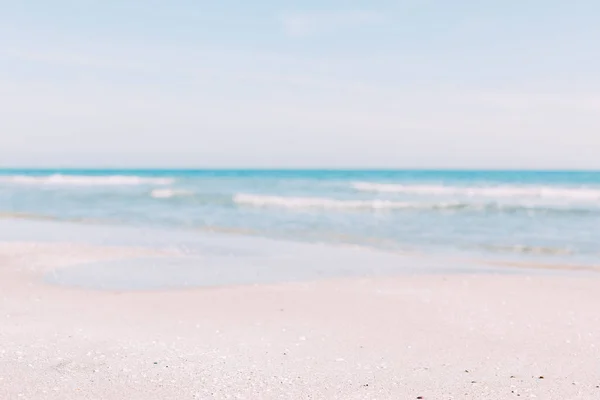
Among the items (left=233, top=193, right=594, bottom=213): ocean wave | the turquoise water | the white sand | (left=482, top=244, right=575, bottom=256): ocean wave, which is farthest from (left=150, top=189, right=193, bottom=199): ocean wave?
the white sand

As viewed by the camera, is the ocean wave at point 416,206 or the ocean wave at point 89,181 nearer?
the ocean wave at point 416,206

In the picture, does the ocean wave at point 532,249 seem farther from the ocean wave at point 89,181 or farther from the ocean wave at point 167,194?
the ocean wave at point 89,181

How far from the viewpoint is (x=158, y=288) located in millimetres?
8547

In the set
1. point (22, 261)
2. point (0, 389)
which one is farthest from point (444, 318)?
point (22, 261)

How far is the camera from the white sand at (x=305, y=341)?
4.38 meters

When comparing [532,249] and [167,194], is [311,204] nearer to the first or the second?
[167,194]

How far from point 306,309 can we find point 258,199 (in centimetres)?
2409

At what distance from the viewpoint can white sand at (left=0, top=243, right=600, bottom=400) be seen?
14.4 feet

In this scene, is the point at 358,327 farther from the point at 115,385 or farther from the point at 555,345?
the point at 115,385

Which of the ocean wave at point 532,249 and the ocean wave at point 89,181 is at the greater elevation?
the ocean wave at point 89,181

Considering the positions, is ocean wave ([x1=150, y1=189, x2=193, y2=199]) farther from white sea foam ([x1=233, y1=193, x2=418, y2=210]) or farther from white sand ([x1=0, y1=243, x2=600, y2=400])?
white sand ([x1=0, y1=243, x2=600, y2=400])

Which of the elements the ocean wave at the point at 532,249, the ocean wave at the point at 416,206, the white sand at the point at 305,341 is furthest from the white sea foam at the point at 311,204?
the white sand at the point at 305,341

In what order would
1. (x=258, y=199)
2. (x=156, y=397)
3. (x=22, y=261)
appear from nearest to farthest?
(x=156, y=397) < (x=22, y=261) < (x=258, y=199)

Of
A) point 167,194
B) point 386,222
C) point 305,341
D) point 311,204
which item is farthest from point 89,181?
point 305,341
